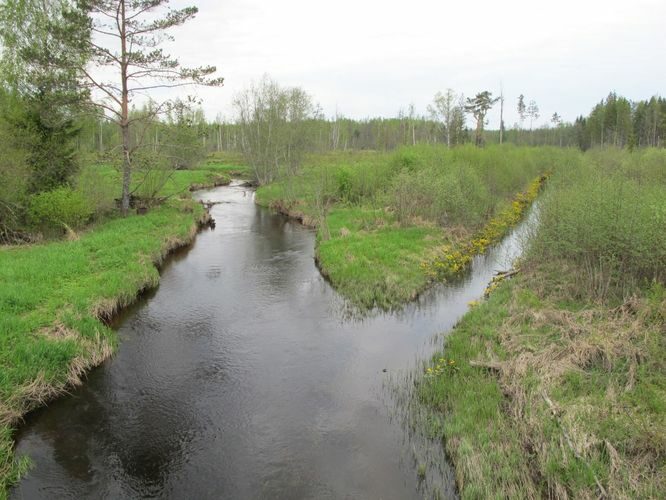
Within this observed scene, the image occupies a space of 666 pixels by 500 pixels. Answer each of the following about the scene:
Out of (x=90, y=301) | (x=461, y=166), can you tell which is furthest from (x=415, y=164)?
(x=90, y=301)

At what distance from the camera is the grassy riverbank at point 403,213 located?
16.9m

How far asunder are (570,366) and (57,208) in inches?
804

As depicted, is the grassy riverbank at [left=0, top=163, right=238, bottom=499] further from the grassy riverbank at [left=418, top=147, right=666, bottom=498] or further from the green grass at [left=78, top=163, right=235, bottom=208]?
the grassy riverbank at [left=418, top=147, right=666, bottom=498]

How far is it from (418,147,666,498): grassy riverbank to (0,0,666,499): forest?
0.13ft

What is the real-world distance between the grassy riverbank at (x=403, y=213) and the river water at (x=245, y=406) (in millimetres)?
1528

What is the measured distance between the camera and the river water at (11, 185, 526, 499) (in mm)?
7172

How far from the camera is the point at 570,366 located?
8.72 meters

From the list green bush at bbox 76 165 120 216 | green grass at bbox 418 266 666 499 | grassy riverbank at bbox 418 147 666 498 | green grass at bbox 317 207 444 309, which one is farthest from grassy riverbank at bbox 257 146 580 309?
green bush at bbox 76 165 120 216

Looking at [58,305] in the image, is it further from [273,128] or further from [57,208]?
[273,128]

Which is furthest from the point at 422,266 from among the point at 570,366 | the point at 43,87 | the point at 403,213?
the point at 43,87

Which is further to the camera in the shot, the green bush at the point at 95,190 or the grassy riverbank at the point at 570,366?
the green bush at the point at 95,190

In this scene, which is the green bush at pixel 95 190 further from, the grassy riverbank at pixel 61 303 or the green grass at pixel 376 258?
the green grass at pixel 376 258

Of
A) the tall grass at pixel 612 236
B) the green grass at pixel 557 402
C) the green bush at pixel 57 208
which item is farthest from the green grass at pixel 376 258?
the green bush at pixel 57 208

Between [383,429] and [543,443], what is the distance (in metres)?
2.83
